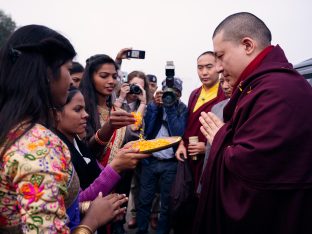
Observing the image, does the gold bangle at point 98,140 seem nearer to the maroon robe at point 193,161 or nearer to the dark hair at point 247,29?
the maroon robe at point 193,161

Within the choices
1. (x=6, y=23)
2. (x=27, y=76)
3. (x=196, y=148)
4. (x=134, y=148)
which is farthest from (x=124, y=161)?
(x=6, y=23)

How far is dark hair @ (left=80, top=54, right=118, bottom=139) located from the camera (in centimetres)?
277

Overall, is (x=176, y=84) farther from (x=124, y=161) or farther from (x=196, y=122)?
(x=124, y=161)

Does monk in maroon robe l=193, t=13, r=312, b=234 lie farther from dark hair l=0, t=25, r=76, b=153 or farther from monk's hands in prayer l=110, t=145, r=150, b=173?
dark hair l=0, t=25, r=76, b=153

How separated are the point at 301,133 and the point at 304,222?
41cm

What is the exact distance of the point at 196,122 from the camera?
3.37m

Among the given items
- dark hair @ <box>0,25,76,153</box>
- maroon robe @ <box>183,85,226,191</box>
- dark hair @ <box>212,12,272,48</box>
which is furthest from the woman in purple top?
maroon robe @ <box>183,85,226,191</box>

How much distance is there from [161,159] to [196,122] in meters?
0.68

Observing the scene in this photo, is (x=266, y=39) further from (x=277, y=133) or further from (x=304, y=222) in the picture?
(x=304, y=222)

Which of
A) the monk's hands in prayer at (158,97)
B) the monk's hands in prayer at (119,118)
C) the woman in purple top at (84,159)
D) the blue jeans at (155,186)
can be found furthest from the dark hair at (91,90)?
the blue jeans at (155,186)

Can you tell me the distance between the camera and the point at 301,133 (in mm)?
1528

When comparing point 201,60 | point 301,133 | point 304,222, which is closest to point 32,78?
point 301,133

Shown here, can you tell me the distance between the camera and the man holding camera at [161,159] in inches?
140

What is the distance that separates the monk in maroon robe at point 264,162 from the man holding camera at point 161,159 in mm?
1738
